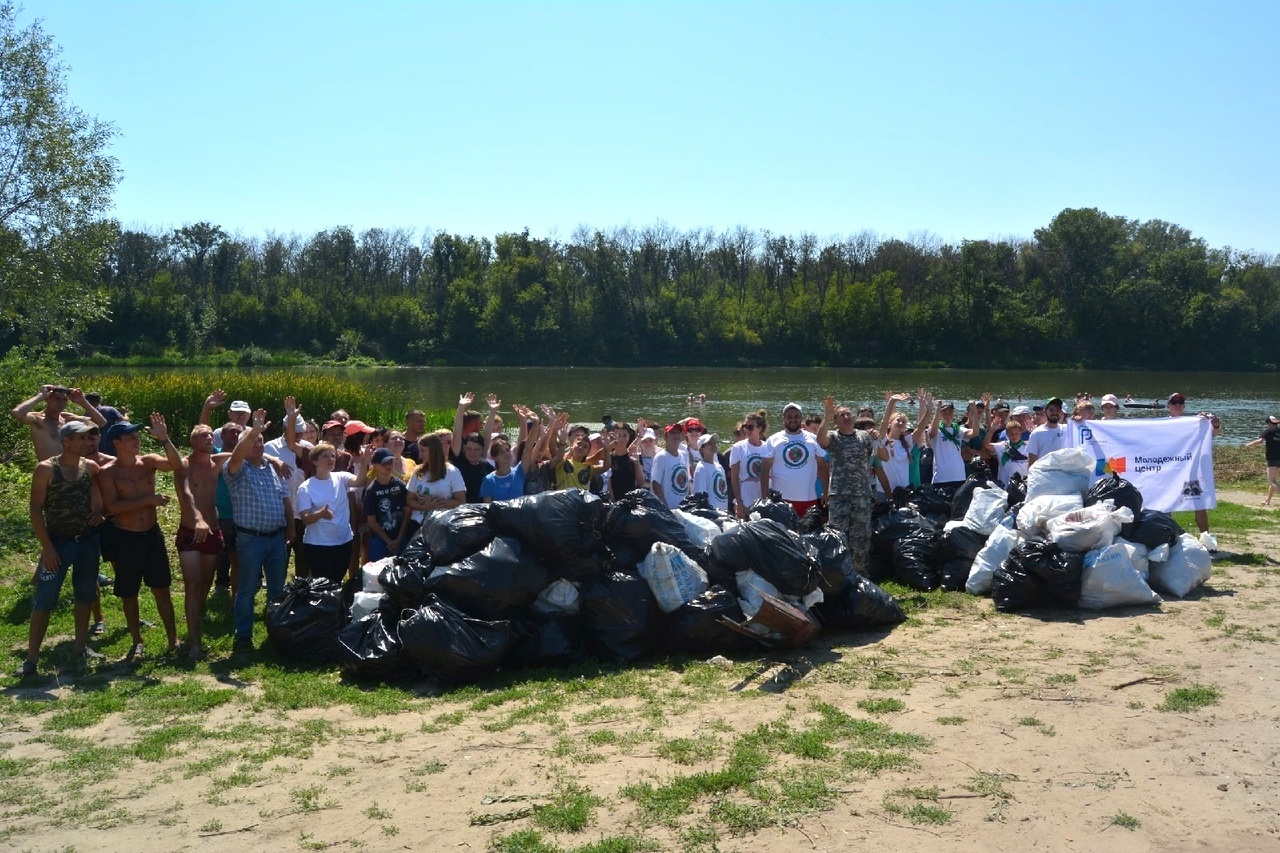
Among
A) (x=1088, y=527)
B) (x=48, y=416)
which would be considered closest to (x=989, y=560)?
(x=1088, y=527)

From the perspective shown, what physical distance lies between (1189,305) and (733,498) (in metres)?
65.6

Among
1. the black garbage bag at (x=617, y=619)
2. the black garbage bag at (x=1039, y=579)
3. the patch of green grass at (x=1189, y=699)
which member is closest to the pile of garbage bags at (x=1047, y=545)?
the black garbage bag at (x=1039, y=579)

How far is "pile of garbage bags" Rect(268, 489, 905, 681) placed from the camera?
19.2 feet

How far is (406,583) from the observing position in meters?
6.03

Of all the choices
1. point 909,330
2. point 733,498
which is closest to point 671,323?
point 909,330


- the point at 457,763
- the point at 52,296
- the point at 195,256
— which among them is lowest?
the point at 457,763

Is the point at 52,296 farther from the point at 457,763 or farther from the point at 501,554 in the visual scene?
the point at 457,763

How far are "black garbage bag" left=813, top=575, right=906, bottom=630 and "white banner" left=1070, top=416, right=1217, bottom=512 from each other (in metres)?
3.47

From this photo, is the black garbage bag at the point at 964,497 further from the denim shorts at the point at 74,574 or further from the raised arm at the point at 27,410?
the raised arm at the point at 27,410

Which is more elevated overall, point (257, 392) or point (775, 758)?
point (257, 392)

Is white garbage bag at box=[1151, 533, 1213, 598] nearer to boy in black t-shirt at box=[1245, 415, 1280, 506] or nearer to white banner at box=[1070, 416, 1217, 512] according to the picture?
white banner at box=[1070, 416, 1217, 512]

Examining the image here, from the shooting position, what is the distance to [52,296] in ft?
54.0

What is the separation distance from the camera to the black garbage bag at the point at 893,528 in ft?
27.0

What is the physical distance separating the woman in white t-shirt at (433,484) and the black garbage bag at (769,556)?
1.94 meters
